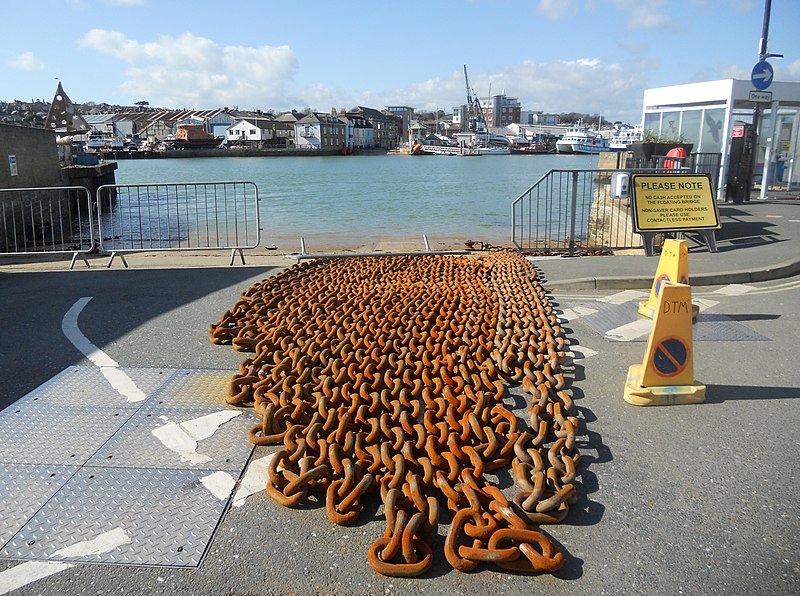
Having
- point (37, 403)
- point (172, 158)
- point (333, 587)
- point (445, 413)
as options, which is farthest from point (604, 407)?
point (172, 158)

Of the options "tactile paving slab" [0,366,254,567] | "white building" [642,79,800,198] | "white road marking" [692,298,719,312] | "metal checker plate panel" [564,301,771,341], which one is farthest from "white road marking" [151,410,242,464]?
"white building" [642,79,800,198]

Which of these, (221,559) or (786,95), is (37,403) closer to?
(221,559)

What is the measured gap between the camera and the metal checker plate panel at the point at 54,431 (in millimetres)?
4016

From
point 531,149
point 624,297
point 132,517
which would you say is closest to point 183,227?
point 624,297

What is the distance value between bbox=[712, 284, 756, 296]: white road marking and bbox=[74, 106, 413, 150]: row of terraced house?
145m

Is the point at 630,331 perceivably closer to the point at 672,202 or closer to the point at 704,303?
the point at 704,303

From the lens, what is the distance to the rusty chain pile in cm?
317

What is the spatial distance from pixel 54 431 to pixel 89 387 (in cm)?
85

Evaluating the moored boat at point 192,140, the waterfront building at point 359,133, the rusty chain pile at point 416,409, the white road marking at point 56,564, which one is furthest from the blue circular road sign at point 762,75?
the waterfront building at point 359,133

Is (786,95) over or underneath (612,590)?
over

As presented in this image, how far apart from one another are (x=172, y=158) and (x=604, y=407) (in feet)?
443

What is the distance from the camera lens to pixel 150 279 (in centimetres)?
959

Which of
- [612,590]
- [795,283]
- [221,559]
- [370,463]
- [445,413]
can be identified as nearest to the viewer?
[612,590]

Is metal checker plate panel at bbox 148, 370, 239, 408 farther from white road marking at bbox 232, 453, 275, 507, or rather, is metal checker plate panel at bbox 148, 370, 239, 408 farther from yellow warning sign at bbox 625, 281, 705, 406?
yellow warning sign at bbox 625, 281, 705, 406
